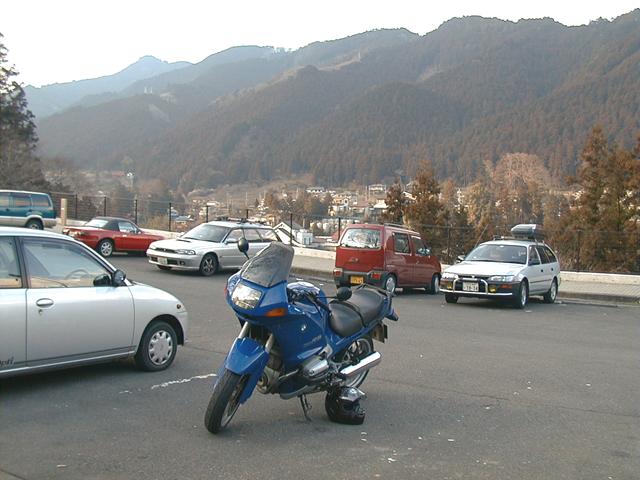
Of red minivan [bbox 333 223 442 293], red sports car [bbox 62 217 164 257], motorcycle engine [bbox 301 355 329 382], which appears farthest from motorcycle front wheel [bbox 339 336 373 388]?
red sports car [bbox 62 217 164 257]

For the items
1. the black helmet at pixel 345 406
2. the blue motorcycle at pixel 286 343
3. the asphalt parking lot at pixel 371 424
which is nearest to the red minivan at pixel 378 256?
the asphalt parking lot at pixel 371 424

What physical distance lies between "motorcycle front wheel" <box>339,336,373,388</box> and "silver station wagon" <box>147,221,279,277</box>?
38.4ft

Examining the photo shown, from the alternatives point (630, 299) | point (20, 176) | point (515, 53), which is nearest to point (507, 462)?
point (630, 299)

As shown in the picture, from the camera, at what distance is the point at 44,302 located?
23.0 ft

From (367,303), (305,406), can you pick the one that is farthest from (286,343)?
(367,303)

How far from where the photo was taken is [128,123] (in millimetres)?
159500

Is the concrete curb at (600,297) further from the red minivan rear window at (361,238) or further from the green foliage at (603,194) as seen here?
the green foliage at (603,194)

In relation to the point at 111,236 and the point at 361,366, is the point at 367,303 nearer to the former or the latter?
the point at 361,366

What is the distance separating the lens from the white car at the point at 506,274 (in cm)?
1647

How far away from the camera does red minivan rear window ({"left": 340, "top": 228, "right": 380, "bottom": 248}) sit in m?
18.2

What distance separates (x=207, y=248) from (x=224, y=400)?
1442 centimetres

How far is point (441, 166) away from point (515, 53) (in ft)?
210

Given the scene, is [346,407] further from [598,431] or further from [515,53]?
[515,53]

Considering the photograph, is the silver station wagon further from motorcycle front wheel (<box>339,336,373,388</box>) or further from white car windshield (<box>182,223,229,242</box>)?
motorcycle front wheel (<box>339,336,373,388</box>)
